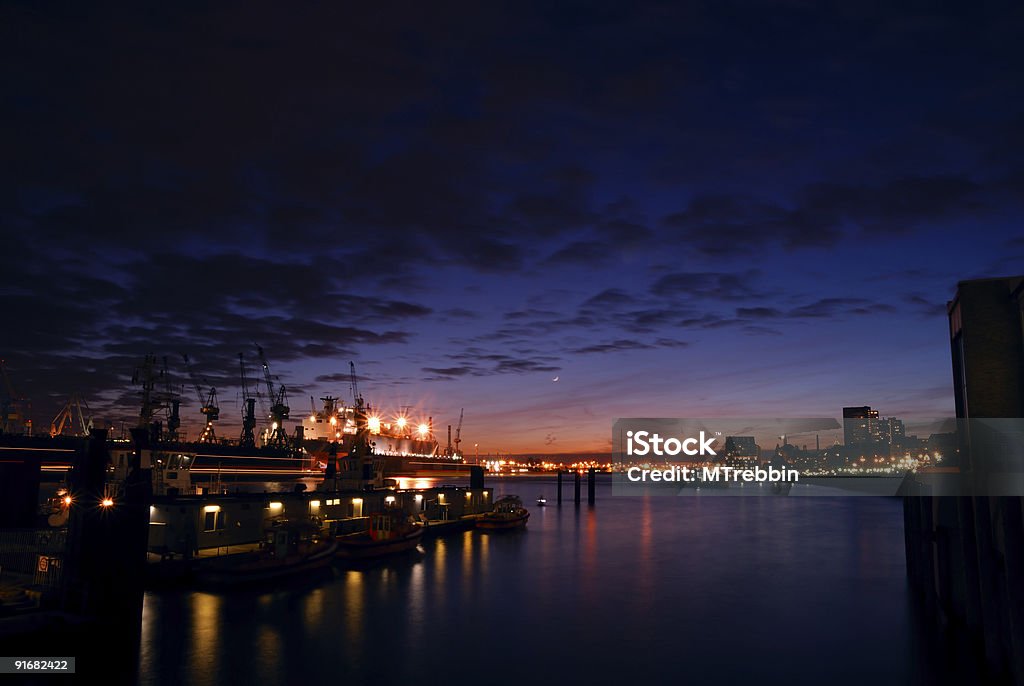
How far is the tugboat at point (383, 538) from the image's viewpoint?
62.5 meters

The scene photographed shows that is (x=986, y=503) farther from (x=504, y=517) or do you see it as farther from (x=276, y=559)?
(x=504, y=517)

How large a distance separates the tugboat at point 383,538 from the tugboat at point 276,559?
2.82m

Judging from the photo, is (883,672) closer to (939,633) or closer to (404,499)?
(939,633)

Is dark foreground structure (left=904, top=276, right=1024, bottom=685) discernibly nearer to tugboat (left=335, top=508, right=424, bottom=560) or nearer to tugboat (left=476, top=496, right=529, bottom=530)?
tugboat (left=335, top=508, right=424, bottom=560)

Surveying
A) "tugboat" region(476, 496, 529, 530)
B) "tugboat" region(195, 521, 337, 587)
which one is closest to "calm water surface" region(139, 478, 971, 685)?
"tugboat" region(195, 521, 337, 587)

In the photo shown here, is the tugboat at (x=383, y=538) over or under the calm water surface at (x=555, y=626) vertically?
over

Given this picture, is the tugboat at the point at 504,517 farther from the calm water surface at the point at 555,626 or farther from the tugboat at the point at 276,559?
the tugboat at the point at 276,559

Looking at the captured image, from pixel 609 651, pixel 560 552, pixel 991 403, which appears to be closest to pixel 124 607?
pixel 609 651

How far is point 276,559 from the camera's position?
167 ft

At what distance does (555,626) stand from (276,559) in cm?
2294

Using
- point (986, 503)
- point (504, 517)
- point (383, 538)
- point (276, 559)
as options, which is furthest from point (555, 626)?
point (504, 517)

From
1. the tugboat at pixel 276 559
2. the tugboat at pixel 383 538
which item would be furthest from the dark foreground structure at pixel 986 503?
the tugboat at pixel 383 538

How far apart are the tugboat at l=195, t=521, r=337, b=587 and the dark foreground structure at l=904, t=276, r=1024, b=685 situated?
152 feet

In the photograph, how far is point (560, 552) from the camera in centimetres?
8494
